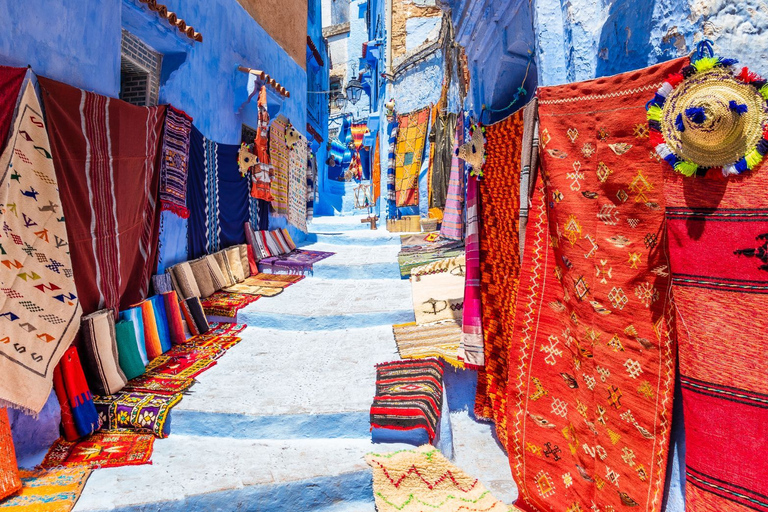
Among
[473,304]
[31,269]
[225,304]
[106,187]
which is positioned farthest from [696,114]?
[225,304]

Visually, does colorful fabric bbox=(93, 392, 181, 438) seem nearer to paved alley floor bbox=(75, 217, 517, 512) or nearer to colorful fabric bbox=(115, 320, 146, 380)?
paved alley floor bbox=(75, 217, 517, 512)

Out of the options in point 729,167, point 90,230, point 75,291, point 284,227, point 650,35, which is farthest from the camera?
point 284,227

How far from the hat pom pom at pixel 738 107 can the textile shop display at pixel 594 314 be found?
0.35 meters

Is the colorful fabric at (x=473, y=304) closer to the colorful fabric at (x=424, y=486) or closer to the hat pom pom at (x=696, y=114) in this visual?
the colorful fabric at (x=424, y=486)

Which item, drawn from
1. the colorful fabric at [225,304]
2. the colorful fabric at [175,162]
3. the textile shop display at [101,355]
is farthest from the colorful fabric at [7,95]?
the colorful fabric at [225,304]

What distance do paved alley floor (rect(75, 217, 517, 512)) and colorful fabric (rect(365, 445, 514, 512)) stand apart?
0.13 meters

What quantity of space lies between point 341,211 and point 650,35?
2058 cm

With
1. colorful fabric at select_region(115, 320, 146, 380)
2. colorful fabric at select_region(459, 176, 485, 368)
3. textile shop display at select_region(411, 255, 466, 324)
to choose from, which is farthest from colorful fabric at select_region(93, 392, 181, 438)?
textile shop display at select_region(411, 255, 466, 324)

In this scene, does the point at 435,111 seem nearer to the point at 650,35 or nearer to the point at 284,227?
the point at 284,227

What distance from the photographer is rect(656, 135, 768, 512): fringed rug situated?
5.13ft

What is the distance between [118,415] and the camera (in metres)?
3.15

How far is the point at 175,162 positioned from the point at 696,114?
15.4 feet

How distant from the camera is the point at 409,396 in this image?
10.8 ft

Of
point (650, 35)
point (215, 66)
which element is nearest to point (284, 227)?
point (215, 66)
